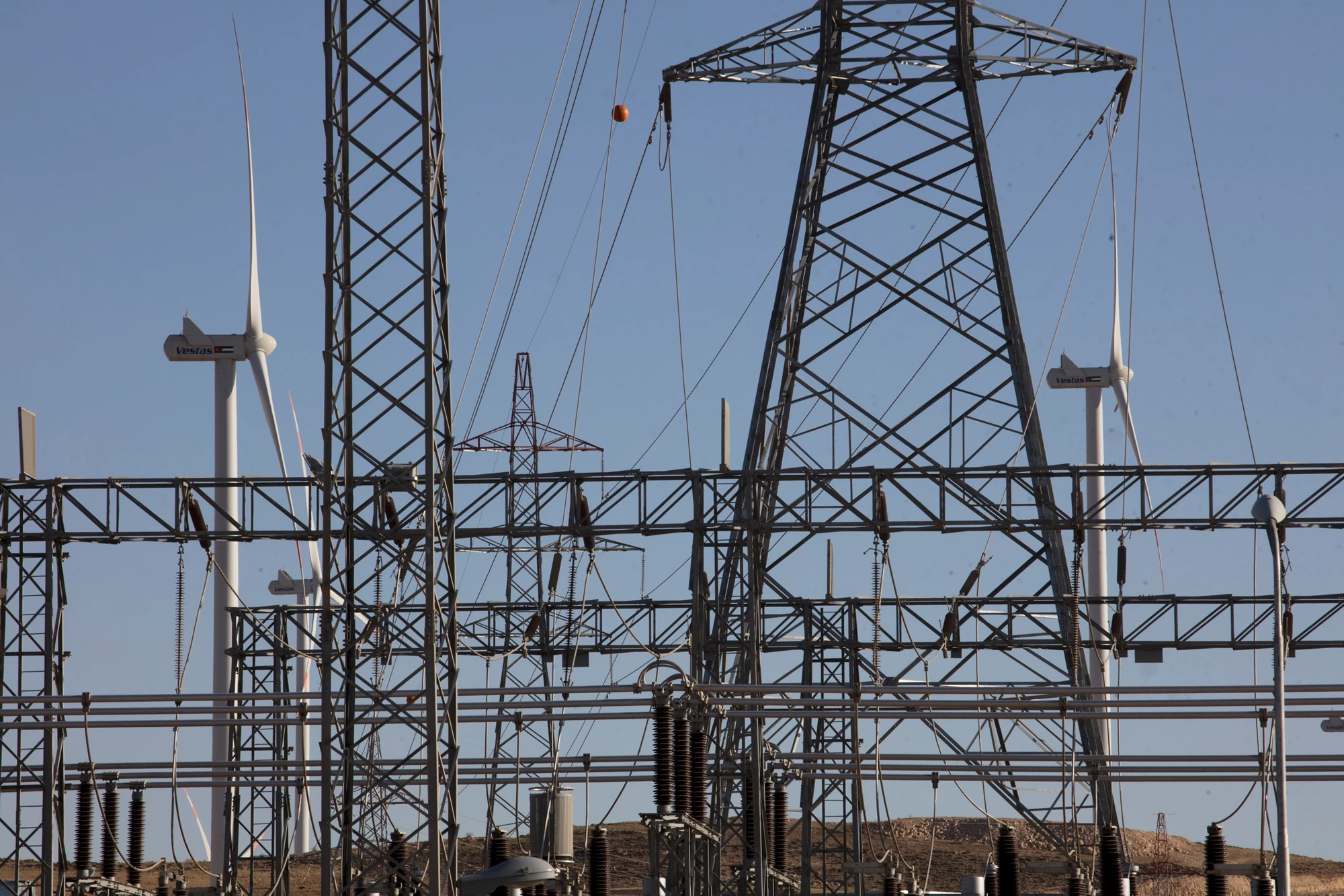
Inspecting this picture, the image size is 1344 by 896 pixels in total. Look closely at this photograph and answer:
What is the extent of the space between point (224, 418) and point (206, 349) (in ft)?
10.5

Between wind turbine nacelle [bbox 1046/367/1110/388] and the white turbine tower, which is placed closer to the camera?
the white turbine tower

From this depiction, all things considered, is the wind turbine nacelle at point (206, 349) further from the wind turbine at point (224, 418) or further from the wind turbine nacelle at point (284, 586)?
the wind turbine nacelle at point (284, 586)

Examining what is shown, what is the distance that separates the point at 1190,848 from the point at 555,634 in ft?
122

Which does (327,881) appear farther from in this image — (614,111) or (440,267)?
(614,111)

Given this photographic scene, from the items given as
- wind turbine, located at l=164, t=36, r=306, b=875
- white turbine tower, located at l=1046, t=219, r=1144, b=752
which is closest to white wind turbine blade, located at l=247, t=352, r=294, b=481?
wind turbine, located at l=164, t=36, r=306, b=875

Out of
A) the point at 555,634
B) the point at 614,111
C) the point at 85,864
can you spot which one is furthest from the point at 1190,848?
the point at 85,864

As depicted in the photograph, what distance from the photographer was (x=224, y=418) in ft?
132

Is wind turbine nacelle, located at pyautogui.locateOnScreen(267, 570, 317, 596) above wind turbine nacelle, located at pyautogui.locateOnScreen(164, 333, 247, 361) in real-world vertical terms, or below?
below

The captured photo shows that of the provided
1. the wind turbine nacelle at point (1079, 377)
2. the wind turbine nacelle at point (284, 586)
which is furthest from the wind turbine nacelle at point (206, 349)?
the wind turbine nacelle at point (1079, 377)

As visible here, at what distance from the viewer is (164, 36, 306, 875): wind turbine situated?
124ft

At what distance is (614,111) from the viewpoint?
108ft

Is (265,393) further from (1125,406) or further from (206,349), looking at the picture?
(1125,406)

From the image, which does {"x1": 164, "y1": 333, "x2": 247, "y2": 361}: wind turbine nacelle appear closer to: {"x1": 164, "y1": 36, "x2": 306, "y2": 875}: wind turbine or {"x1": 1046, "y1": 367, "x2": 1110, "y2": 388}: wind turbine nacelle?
{"x1": 164, "y1": 36, "x2": 306, "y2": 875}: wind turbine

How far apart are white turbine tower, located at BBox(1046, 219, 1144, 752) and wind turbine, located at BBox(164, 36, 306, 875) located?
14.9m
